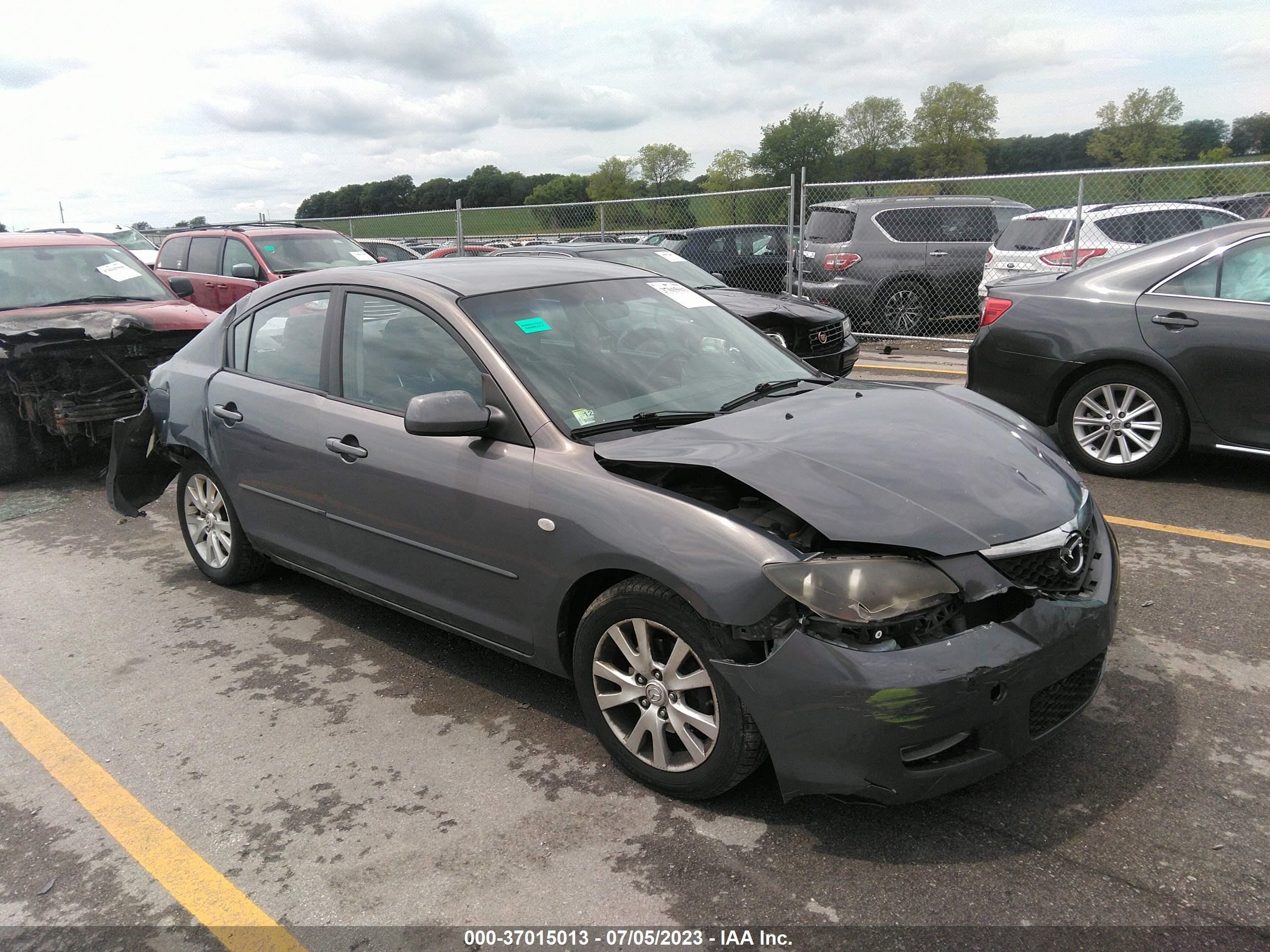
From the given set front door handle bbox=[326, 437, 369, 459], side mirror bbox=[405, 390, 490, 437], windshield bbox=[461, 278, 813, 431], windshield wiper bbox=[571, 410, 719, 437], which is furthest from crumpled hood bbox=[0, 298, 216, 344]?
windshield wiper bbox=[571, 410, 719, 437]

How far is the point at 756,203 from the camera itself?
553 inches

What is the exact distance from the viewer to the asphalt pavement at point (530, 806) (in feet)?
8.09

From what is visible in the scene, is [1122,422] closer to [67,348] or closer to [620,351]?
[620,351]

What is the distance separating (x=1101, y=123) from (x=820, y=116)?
2552cm

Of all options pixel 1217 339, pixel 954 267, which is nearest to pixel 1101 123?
pixel 954 267

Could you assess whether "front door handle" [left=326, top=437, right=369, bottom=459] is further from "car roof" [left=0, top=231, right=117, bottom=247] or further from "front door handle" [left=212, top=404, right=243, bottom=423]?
"car roof" [left=0, top=231, right=117, bottom=247]

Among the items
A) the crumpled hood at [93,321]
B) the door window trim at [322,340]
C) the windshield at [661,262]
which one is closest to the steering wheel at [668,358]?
the door window trim at [322,340]

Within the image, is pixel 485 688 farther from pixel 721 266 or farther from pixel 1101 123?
pixel 1101 123

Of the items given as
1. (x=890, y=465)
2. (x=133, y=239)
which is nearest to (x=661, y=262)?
(x=890, y=465)

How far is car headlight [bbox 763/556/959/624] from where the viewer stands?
2.46m

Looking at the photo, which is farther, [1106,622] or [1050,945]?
[1106,622]

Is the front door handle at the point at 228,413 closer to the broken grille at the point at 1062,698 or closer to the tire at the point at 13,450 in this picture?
the broken grille at the point at 1062,698

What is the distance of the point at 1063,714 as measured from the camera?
2.75 m

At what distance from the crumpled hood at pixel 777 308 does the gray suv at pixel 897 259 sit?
3.97 metres
